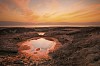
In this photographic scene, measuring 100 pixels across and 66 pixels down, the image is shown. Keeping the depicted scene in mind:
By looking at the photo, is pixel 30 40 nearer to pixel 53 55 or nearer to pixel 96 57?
pixel 53 55

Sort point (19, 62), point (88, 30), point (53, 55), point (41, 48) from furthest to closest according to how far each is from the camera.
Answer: point (88, 30) → point (41, 48) → point (53, 55) → point (19, 62)

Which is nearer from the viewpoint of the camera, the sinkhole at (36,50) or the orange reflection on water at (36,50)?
the sinkhole at (36,50)

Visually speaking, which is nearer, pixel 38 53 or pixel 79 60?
pixel 79 60

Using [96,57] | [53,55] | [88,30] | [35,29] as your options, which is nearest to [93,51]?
[96,57]

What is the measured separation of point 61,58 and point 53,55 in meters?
0.85

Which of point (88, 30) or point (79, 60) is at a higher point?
point (88, 30)

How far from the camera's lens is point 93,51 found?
30.1 ft

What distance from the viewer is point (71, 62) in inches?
335

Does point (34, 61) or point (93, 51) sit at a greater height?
point (93, 51)

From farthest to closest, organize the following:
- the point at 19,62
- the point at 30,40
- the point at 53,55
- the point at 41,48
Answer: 1. the point at 30,40
2. the point at 41,48
3. the point at 53,55
4. the point at 19,62

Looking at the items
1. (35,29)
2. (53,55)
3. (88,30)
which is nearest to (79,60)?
(53,55)

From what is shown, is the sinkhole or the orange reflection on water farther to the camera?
the orange reflection on water

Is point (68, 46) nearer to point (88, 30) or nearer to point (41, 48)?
point (41, 48)

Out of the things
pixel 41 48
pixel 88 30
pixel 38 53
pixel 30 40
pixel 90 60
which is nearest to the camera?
pixel 90 60
